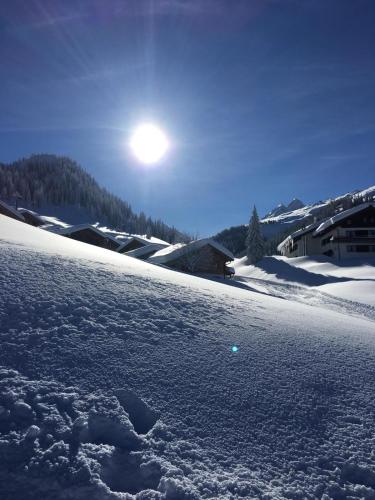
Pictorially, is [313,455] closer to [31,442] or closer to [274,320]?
[31,442]

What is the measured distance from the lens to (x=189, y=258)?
29500 mm

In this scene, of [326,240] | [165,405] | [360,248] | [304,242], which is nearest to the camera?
[165,405]

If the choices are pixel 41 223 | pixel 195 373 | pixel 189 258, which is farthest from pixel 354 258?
pixel 41 223

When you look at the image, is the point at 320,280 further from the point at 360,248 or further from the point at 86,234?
the point at 86,234

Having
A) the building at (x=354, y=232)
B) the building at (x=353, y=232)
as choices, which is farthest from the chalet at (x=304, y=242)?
the building at (x=354, y=232)

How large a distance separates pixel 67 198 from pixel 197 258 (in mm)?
130192

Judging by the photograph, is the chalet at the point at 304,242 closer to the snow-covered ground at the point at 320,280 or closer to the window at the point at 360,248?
the snow-covered ground at the point at 320,280

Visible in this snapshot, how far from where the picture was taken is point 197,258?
2980 centimetres

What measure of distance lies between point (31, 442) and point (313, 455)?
2.06 meters

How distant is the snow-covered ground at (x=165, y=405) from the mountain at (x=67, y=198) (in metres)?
120

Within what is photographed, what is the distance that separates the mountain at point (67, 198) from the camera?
131500 mm

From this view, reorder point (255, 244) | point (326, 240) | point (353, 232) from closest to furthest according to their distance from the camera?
point (353, 232), point (326, 240), point (255, 244)

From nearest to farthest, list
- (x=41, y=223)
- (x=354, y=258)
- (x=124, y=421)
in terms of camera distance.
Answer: (x=124, y=421) < (x=354, y=258) < (x=41, y=223)

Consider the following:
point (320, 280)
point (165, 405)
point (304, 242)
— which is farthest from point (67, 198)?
point (165, 405)
